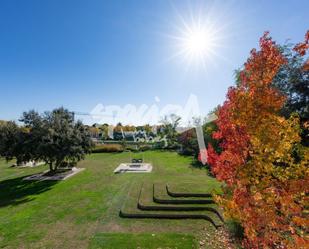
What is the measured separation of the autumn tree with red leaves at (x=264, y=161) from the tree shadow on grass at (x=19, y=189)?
13743 millimetres

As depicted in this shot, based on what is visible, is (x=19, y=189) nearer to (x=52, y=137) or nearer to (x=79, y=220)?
(x=52, y=137)

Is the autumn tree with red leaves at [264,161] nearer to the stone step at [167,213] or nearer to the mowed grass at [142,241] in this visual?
the mowed grass at [142,241]

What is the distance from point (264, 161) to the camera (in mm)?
4859

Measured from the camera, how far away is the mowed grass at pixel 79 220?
29.3ft

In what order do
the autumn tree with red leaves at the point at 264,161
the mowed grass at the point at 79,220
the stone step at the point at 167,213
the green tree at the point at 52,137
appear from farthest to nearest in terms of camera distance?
the green tree at the point at 52,137 < the stone step at the point at 167,213 < the mowed grass at the point at 79,220 < the autumn tree with red leaves at the point at 264,161

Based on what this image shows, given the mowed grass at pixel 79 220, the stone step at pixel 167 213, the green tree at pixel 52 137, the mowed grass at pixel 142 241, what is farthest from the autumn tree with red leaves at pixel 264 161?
the green tree at pixel 52 137

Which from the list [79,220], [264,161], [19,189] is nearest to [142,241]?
[79,220]

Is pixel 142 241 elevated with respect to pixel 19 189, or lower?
lower

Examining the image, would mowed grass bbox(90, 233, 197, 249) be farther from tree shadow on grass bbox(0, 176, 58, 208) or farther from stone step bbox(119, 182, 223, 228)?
tree shadow on grass bbox(0, 176, 58, 208)

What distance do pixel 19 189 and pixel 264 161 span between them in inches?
687

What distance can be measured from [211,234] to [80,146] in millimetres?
13559

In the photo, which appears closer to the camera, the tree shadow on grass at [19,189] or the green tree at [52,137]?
the tree shadow on grass at [19,189]

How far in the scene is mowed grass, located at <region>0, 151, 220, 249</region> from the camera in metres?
8.93

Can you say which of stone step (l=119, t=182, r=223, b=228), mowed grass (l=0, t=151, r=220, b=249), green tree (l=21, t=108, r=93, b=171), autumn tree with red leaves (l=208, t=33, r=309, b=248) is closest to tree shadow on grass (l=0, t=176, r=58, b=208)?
mowed grass (l=0, t=151, r=220, b=249)
